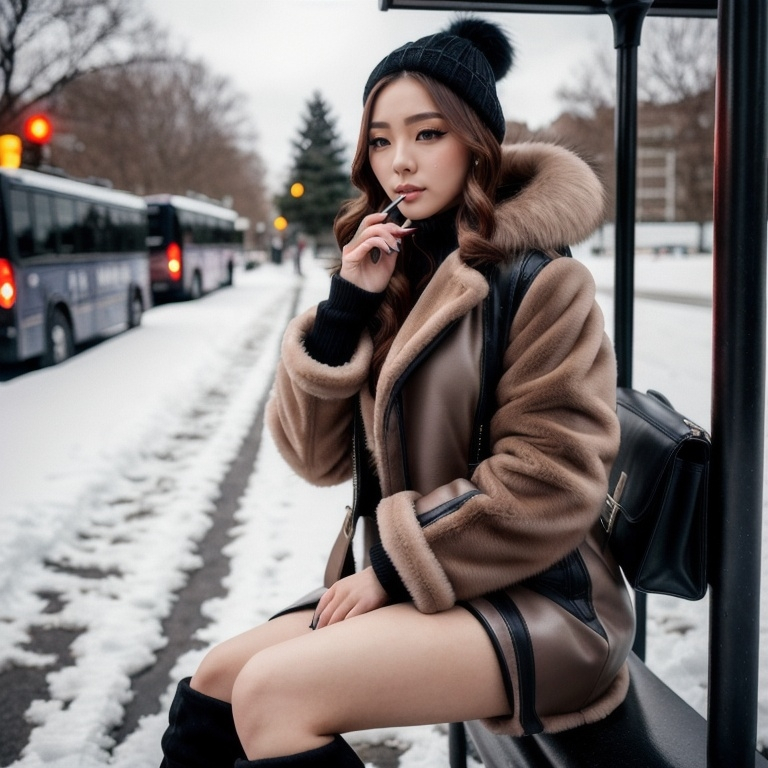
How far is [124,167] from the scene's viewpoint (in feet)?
107

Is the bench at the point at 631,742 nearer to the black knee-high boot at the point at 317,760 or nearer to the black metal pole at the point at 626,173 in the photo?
the black knee-high boot at the point at 317,760

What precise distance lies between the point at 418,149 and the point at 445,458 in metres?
0.67

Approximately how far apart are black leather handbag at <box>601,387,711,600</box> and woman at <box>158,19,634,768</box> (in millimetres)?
86

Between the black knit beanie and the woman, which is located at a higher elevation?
the black knit beanie

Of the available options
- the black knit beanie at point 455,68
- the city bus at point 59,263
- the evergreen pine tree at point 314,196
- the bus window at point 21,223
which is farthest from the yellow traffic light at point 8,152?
the black knit beanie at point 455,68

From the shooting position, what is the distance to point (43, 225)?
1047cm

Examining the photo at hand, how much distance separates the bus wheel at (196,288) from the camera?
22.3m

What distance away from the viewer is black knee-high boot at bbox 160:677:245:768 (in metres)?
1.59

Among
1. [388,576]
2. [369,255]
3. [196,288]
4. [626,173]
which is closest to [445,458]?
[388,576]

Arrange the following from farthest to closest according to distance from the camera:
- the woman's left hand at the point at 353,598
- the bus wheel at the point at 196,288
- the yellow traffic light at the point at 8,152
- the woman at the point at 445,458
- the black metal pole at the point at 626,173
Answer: the bus wheel at the point at 196,288 < the yellow traffic light at the point at 8,152 < the black metal pole at the point at 626,173 < the woman's left hand at the point at 353,598 < the woman at the point at 445,458

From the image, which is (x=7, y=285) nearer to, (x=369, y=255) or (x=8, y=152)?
(x=8, y=152)

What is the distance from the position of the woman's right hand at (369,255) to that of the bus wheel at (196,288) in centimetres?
2101

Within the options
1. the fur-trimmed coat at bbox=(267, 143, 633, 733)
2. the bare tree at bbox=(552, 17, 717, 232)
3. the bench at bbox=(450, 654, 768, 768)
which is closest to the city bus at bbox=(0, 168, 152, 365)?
the fur-trimmed coat at bbox=(267, 143, 633, 733)

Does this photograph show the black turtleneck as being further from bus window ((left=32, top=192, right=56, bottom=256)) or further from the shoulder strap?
bus window ((left=32, top=192, right=56, bottom=256))
